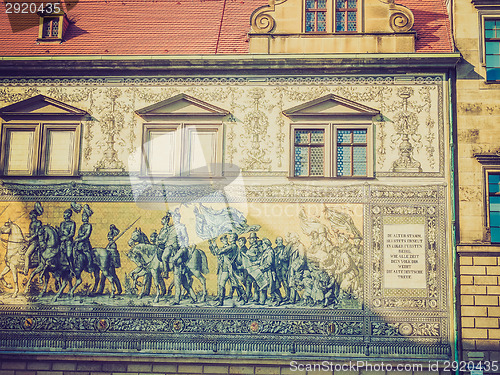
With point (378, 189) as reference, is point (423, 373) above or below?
below

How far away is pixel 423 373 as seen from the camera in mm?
13531

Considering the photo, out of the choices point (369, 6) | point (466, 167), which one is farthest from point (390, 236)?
point (369, 6)

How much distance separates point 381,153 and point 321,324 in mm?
3624

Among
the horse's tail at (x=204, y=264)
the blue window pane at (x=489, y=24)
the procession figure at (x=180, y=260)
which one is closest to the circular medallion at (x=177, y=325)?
the procession figure at (x=180, y=260)

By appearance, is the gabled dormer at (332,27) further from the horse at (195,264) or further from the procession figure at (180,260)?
the horse at (195,264)

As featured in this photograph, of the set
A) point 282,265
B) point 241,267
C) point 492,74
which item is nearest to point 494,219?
point 492,74

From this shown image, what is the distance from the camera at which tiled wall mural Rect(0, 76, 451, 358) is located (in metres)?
13.9

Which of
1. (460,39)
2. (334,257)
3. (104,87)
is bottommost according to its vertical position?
(334,257)

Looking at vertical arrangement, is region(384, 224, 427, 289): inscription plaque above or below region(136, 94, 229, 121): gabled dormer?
below

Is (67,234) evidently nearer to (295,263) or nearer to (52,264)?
(52,264)

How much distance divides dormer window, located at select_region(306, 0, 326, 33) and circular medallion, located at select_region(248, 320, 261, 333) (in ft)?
20.3

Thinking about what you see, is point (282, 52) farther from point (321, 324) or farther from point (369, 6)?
point (321, 324)

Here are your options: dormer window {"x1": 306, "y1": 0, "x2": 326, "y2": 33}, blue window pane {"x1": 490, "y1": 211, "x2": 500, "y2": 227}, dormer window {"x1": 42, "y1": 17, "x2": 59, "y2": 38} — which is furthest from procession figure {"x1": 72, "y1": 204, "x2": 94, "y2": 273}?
blue window pane {"x1": 490, "y1": 211, "x2": 500, "y2": 227}

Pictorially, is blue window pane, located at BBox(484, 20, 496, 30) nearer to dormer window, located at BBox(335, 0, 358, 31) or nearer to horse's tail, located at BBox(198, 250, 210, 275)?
dormer window, located at BBox(335, 0, 358, 31)
